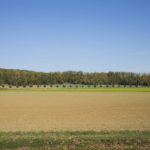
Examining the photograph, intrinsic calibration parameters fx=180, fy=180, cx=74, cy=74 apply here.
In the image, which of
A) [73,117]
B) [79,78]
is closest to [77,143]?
[73,117]

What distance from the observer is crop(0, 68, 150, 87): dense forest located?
4909 inches

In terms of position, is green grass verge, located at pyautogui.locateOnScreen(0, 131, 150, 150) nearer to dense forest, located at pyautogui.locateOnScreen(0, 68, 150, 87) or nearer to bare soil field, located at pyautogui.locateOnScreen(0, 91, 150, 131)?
bare soil field, located at pyautogui.locateOnScreen(0, 91, 150, 131)

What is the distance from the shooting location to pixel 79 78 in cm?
13475

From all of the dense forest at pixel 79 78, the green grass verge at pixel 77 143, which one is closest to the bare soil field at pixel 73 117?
the green grass verge at pixel 77 143

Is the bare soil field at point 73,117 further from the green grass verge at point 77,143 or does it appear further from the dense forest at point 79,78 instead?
the dense forest at point 79,78

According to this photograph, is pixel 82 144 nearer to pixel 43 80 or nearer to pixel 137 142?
pixel 137 142

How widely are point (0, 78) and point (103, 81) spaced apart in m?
72.2

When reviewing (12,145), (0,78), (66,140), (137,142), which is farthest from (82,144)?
(0,78)

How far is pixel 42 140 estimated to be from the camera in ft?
27.9

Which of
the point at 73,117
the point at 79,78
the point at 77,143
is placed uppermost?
the point at 79,78

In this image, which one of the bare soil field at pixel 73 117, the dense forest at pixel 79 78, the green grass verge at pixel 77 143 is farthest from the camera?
the dense forest at pixel 79 78

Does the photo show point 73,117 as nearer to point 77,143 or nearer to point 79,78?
point 77,143

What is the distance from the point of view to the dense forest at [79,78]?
125 meters

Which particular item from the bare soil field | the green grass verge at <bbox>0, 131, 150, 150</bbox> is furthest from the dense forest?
the green grass verge at <bbox>0, 131, 150, 150</bbox>
